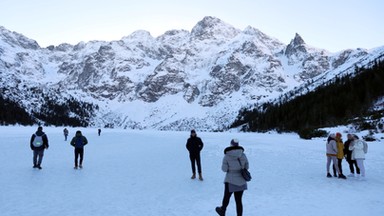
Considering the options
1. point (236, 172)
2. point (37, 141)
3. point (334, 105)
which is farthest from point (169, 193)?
point (334, 105)

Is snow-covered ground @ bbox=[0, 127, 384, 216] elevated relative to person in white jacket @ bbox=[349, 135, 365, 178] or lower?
lower

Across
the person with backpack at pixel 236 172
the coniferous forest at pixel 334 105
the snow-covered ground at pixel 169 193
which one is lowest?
the snow-covered ground at pixel 169 193

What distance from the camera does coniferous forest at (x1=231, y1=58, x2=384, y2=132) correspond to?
2901 inches

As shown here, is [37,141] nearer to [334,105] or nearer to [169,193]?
[169,193]

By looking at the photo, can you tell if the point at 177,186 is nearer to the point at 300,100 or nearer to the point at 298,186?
the point at 298,186

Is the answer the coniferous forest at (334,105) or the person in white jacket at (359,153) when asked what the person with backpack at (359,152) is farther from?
the coniferous forest at (334,105)

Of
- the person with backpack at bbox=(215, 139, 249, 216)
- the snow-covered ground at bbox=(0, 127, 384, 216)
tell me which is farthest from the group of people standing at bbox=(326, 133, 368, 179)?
the person with backpack at bbox=(215, 139, 249, 216)

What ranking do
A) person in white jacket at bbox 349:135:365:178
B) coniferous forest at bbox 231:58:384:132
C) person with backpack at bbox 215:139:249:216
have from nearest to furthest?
person with backpack at bbox 215:139:249:216, person in white jacket at bbox 349:135:365:178, coniferous forest at bbox 231:58:384:132

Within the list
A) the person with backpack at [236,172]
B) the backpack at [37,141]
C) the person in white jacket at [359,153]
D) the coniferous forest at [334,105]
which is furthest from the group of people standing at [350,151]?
the coniferous forest at [334,105]

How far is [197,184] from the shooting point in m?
13.8

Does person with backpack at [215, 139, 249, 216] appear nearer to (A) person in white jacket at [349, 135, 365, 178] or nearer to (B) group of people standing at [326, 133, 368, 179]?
(B) group of people standing at [326, 133, 368, 179]

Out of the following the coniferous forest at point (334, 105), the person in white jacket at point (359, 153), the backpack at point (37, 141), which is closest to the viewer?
the person in white jacket at point (359, 153)

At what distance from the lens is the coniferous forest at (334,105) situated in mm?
73688

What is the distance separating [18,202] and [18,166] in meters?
9.05
